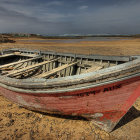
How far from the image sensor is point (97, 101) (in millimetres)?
3213

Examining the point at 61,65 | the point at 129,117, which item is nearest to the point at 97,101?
the point at 129,117

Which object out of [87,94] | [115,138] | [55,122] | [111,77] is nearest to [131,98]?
[111,77]

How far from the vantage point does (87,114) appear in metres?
3.76

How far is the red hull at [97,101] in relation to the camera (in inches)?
114

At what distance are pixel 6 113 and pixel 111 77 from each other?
5.13 metres

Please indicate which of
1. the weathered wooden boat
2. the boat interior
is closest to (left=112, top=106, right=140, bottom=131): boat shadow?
the weathered wooden boat

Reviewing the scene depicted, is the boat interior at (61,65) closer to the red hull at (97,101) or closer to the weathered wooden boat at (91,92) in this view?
the weathered wooden boat at (91,92)

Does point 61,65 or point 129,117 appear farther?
point 61,65

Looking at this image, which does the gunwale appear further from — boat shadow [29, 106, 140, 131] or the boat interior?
boat shadow [29, 106, 140, 131]

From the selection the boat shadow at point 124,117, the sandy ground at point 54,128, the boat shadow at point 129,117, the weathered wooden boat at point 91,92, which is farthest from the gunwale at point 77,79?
the boat shadow at point 129,117

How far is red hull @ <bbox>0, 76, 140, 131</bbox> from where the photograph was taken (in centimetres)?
290

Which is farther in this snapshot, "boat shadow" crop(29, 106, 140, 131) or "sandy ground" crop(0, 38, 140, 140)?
"boat shadow" crop(29, 106, 140, 131)

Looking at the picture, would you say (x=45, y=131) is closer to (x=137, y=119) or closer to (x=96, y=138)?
(x=96, y=138)

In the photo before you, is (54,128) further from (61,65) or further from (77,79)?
(61,65)
